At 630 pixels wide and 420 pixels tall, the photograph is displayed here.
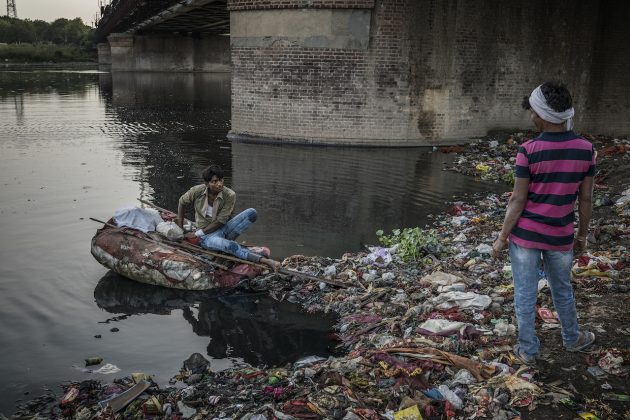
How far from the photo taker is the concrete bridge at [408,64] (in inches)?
619

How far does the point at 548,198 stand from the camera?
402 centimetres

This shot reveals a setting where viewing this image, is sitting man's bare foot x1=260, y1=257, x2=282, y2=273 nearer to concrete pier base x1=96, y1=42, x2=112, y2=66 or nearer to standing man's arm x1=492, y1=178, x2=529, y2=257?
standing man's arm x1=492, y1=178, x2=529, y2=257

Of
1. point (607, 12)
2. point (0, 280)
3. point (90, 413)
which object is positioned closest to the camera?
point (90, 413)

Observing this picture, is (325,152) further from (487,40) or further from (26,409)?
(26,409)

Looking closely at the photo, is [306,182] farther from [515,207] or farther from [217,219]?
[515,207]

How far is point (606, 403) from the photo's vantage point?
3918 millimetres

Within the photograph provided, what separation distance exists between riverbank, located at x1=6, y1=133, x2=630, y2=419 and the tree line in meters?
101

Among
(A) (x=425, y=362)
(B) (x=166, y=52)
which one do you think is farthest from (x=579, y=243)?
(B) (x=166, y=52)

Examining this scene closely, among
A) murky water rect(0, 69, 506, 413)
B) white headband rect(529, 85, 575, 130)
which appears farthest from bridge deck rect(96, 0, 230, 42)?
white headband rect(529, 85, 575, 130)

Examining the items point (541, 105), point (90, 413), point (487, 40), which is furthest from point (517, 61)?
point (90, 413)

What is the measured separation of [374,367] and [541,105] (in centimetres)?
230

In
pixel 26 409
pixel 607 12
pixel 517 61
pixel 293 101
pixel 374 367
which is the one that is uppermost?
pixel 607 12

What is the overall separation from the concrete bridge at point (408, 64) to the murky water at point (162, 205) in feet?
3.43

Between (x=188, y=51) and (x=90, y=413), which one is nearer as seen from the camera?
(x=90, y=413)
